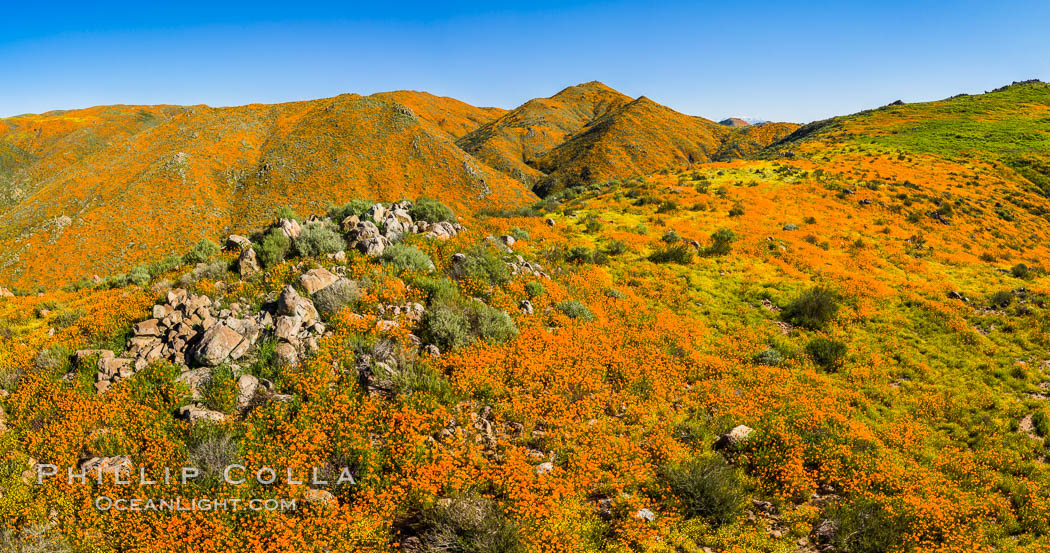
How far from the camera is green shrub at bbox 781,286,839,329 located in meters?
15.2

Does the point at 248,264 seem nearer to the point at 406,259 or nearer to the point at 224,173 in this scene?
the point at 406,259

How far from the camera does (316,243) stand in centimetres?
1387

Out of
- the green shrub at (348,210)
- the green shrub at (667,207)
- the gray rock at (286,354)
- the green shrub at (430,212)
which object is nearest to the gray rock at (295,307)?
the gray rock at (286,354)

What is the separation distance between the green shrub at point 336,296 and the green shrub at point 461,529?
19.9ft

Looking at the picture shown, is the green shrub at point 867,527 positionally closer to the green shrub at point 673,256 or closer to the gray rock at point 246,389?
the gray rock at point 246,389

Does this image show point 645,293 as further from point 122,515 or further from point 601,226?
point 122,515

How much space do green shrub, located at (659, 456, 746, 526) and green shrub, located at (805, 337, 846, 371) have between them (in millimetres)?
7426

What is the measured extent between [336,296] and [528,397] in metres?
6.15

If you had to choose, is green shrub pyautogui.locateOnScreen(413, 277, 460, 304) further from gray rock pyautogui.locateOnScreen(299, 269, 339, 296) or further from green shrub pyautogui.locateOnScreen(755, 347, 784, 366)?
green shrub pyautogui.locateOnScreen(755, 347, 784, 366)

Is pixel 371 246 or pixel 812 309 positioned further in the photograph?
pixel 812 309

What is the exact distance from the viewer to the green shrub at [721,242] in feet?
70.2

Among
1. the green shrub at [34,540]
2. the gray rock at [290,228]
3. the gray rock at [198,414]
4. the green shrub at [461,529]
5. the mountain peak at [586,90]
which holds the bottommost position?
the green shrub at [461,529]

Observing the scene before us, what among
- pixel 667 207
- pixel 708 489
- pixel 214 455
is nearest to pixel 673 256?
pixel 667 207

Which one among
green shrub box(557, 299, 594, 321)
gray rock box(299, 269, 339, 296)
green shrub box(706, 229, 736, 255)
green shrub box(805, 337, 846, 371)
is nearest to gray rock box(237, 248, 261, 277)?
gray rock box(299, 269, 339, 296)
